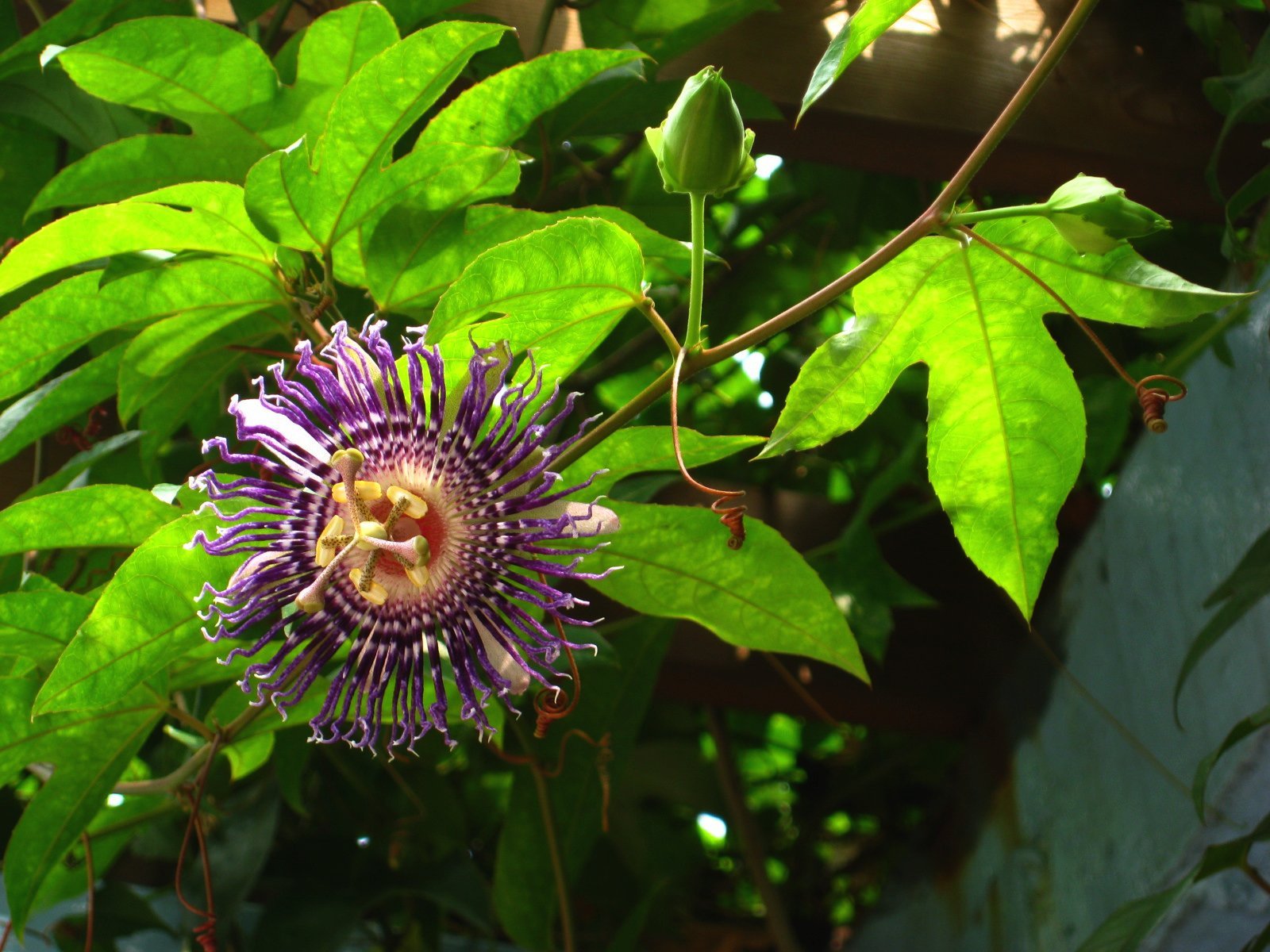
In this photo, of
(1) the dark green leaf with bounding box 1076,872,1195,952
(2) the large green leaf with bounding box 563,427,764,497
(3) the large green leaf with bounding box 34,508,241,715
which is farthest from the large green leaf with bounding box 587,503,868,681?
(1) the dark green leaf with bounding box 1076,872,1195,952

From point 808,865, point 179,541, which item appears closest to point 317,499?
point 179,541

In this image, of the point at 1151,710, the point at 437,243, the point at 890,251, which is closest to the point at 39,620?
the point at 437,243

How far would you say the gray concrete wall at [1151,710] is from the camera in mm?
1104

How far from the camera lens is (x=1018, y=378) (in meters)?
0.77

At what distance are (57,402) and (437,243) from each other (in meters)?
0.35

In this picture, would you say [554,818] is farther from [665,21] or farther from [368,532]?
[665,21]

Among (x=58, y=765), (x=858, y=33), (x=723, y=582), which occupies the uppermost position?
(x=858, y=33)

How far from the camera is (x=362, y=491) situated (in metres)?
0.76

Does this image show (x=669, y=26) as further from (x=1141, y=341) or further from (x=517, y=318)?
(x=1141, y=341)

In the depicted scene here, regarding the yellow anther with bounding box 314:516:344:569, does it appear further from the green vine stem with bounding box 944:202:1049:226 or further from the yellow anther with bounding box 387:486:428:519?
the green vine stem with bounding box 944:202:1049:226

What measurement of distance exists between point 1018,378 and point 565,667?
607mm

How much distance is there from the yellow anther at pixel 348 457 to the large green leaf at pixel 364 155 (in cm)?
21

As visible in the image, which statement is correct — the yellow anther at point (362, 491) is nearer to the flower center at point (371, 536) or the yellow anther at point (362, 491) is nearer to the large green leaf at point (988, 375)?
the flower center at point (371, 536)

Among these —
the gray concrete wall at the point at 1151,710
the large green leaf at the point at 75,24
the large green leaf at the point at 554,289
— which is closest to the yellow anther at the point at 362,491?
the large green leaf at the point at 554,289
